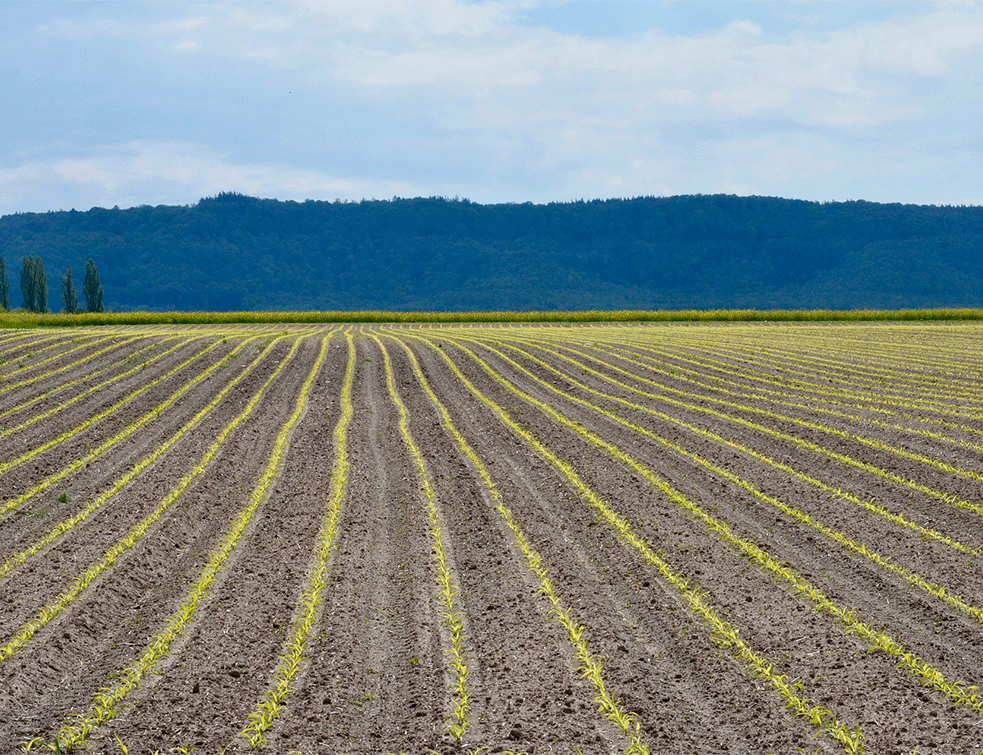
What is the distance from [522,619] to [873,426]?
11.4 meters

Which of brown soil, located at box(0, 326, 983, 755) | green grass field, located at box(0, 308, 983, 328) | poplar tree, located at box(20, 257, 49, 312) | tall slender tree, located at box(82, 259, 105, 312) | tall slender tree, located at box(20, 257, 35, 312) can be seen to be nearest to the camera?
brown soil, located at box(0, 326, 983, 755)

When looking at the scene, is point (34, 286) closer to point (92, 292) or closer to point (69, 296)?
point (69, 296)

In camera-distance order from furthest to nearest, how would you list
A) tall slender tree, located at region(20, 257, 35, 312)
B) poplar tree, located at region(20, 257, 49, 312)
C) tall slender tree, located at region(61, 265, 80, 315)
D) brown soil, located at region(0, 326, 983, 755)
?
tall slender tree, located at region(61, 265, 80, 315) < tall slender tree, located at region(20, 257, 35, 312) < poplar tree, located at region(20, 257, 49, 312) < brown soil, located at region(0, 326, 983, 755)

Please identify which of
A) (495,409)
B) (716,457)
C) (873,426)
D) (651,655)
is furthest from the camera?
(495,409)

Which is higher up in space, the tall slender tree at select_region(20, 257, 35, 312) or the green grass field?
the tall slender tree at select_region(20, 257, 35, 312)

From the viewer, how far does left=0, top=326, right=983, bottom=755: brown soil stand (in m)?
6.17

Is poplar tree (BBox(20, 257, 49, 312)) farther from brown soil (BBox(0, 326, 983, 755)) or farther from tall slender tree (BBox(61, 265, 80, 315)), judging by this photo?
brown soil (BBox(0, 326, 983, 755))

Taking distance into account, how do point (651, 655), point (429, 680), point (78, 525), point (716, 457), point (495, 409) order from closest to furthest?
point (429, 680)
point (651, 655)
point (78, 525)
point (716, 457)
point (495, 409)

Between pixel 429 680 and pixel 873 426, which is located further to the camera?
pixel 873 426

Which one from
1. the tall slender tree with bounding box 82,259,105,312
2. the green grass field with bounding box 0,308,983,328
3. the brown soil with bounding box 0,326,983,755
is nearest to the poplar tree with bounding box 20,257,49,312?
the tall slender tree with bounding box 82,259,105,312

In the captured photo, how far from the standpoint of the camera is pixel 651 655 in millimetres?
7262

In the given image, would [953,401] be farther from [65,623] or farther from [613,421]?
[65,623]

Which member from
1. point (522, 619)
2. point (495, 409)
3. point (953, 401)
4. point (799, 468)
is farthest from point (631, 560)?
point (953, 401)

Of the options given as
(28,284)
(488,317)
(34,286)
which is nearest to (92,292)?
(34,286)
